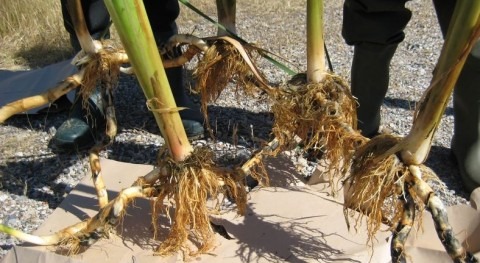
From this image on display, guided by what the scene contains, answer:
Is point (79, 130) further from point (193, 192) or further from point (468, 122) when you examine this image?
point (468, 122)

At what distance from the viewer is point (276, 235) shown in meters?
1.21

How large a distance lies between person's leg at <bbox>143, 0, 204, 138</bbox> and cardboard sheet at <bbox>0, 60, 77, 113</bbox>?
1.65ft

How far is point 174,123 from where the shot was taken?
1.07 meters

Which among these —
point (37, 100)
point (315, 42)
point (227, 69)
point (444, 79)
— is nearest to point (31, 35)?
point (37, 100)

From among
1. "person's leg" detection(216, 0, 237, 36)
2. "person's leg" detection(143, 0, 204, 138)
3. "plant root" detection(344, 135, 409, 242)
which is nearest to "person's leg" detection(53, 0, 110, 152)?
"person's leg" detection(143, 0, 204, 138)

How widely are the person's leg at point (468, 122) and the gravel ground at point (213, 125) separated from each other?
6cm

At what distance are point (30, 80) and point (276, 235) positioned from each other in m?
1.34

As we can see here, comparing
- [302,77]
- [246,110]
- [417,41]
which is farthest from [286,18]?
[302,77]

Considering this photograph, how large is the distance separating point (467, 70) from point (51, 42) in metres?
1.82

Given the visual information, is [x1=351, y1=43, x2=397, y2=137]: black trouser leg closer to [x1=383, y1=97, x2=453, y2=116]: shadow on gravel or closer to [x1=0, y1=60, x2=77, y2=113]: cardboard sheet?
[x1=383, y1=97, x2=453, y2=116]: shadow on gravel

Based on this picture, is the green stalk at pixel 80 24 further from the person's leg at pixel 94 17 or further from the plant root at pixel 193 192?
the person's leg at pixel 94 17

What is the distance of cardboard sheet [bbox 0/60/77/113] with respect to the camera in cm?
209

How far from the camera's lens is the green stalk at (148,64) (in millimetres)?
927

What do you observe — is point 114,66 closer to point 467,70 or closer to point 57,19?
point 467,70
